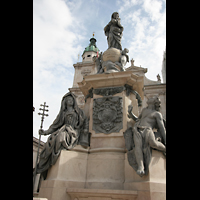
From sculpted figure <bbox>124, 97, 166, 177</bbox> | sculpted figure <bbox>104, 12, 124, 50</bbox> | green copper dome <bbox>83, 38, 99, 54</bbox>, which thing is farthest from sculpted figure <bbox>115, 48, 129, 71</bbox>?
green copper dome <bbox>83, 38, 99, 54</bbox>

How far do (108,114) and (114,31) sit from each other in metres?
3.68

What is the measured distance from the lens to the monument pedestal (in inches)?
147

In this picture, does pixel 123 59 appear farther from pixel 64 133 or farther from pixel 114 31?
Answer: pixel 64 133

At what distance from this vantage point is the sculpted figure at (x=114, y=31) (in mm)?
7120

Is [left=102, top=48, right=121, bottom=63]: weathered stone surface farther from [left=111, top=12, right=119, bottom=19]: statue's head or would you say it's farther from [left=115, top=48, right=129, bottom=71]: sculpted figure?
[left=111, top=12, right=119, bottom=19]: statue's head

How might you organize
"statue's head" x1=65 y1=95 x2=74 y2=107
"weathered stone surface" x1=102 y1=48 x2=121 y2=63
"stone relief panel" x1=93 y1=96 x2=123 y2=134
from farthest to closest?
"weathered stone surface" x1=102 y1=48 x2=121 y2=63 < "statue's head" x1=65 y1=95 x2=74 y2=107 < "stone relief panel" x1=93 y1=96 x2=123 y2=134

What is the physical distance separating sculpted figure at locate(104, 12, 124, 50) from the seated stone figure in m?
2.95

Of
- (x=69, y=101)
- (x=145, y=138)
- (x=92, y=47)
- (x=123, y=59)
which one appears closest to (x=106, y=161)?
(x=145, y=138)

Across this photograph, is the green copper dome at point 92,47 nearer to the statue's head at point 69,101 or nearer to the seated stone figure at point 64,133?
the statue's head at point 69,101

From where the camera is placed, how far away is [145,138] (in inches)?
159

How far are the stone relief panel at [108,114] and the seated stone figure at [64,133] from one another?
322mm

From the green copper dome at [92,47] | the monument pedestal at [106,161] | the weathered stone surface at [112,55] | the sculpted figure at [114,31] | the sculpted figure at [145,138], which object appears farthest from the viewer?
the green copper dome at [92,47]

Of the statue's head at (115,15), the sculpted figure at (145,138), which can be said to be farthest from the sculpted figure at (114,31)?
the sculpted figure at (145,138)
